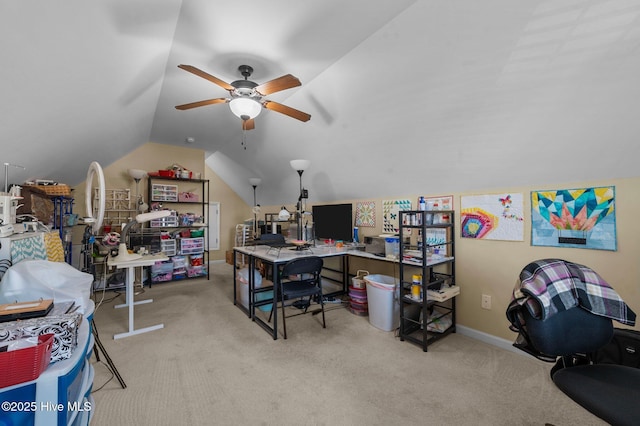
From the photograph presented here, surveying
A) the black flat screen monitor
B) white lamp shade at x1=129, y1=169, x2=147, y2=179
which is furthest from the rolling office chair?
white lamp shade at x1=129, y1=169, x2=147, y2=179

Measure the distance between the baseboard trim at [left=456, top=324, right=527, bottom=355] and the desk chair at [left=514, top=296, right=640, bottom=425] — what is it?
3.52 feet

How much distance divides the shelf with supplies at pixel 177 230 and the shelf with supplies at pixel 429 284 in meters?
3.76

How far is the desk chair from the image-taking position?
1.13 metres

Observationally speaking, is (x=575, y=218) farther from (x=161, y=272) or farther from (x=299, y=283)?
(x=161, y=272)

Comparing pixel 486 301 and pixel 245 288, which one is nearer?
pixel 486 301

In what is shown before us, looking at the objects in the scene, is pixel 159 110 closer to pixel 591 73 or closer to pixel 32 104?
pixel 32 104

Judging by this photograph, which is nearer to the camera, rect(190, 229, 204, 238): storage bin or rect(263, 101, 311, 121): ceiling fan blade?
rect(263, 101, 311, 121): ceiling fan blade

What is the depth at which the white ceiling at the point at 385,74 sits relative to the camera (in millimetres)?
1479

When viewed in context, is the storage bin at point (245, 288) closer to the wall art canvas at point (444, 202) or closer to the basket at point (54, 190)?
the basket at point (54, 190)

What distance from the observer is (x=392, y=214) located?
11.1ft

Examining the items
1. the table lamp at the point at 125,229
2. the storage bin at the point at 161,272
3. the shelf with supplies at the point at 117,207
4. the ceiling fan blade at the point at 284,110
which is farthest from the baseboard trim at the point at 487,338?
the shelf with supplies at the point at 117,207

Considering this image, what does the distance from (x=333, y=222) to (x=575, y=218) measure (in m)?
2.66

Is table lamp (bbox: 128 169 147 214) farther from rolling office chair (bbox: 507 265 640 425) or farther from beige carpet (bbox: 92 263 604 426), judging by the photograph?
rolling office chair (bbox: 507 265 640 425)

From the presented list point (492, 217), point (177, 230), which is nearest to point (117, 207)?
point (177, 230)
